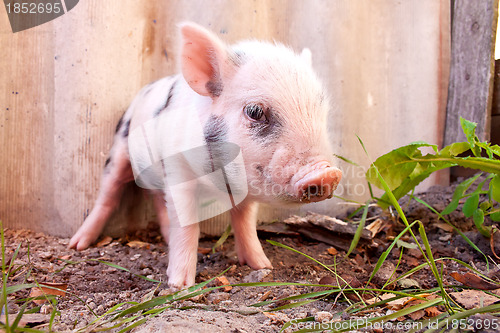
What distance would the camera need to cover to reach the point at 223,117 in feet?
5.78

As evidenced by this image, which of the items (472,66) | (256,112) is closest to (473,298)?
(256,112)

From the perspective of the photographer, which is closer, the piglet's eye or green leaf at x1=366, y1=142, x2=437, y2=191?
the piglet's eye

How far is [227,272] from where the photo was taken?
1.99 meters

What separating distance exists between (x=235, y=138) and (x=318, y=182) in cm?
42

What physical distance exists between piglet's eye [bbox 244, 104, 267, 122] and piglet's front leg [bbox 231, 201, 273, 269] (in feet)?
1.59

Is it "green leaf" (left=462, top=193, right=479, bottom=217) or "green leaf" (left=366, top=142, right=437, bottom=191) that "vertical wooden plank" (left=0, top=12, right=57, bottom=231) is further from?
"green leaf" (left=462, top=193, right=479, bottom=217)

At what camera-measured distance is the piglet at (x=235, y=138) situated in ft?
5.35

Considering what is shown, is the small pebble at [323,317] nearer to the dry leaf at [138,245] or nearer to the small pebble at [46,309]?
the small pebble at [46,309]

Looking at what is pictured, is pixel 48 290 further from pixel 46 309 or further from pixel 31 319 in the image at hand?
pixel 31 319

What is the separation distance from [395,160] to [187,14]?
158cm

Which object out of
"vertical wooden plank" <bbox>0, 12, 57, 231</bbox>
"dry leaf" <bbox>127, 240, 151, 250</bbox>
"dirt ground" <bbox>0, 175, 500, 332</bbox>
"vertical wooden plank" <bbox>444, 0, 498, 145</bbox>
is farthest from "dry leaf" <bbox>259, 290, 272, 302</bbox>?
"vertical wooden plank" <bbox>444, 0, 498, 145</bbox>

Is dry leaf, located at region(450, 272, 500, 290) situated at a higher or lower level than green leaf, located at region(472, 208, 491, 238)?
lower

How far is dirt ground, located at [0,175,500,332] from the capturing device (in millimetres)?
1321

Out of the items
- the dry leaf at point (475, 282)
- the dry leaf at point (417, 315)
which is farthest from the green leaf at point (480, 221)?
the dry leaf at point (417, 315)
